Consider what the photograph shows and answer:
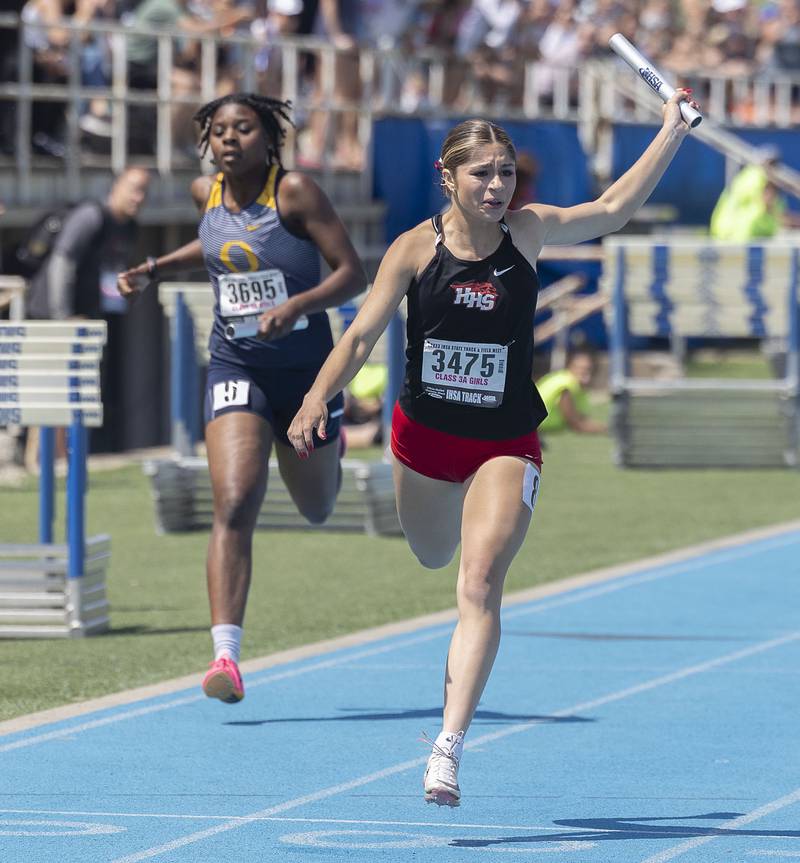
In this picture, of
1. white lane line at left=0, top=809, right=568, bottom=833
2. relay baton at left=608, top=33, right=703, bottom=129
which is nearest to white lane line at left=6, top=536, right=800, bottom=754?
white lane line at left=0, top=809, right=568, bottom=833

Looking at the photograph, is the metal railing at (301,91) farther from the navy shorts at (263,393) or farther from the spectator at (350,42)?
the navy shorts at (263,393)

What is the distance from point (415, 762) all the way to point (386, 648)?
244 centimetres

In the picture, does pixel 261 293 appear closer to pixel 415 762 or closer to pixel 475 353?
pixel 475 353

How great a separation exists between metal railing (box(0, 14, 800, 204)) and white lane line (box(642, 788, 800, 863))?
11.3m

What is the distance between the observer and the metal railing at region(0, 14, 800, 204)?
17.0 metres

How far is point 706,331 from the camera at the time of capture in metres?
17.5

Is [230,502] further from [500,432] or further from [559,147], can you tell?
[559,147]

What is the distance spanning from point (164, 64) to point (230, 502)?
1119 centimetres

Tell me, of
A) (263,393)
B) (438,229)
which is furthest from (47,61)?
(438,229)

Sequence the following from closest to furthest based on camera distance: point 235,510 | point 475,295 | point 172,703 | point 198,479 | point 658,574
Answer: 1. point 475,295
2. point 235,510
3. point 172,703
4. point 658,574
5. point 198,479

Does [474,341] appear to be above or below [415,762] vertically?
above

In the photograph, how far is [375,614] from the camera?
34.1 feet

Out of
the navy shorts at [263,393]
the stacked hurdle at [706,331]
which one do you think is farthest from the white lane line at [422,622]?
the stacked hurdle at [706,331]

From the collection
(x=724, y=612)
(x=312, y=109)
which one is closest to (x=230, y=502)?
(x=724, y=612)
